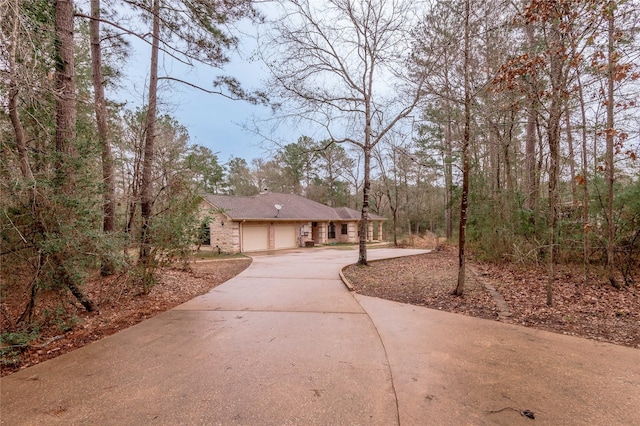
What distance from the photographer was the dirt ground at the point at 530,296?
3848 mm

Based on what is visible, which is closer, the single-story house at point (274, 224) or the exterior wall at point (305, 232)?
the single-story house at point (274, 224)

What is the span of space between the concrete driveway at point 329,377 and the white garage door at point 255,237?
1195 cm

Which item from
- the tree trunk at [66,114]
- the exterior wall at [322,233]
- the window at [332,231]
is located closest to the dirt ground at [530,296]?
the tree trunk at [66,114]

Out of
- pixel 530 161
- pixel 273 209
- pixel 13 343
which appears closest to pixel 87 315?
pixel 13 343

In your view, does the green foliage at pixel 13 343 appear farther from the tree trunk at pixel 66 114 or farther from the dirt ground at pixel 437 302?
the tree trunk at pixel 66 114

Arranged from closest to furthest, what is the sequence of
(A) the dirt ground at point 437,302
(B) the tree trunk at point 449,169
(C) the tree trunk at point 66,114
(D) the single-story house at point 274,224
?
(A) the dirt ground at point 437,302 < (C) the tree trunk at point 66,114 < (B) the tree trunk at point 449,169 < (D) the single-story house at point 274,224

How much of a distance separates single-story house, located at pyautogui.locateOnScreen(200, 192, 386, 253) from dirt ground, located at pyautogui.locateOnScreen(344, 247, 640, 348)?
865 cm

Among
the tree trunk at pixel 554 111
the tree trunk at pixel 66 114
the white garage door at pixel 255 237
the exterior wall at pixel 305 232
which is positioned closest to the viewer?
the tree trunk at pixel 66 114

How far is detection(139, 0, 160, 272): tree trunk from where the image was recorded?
17.3 ft

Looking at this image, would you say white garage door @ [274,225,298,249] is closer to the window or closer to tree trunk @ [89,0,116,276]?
the window

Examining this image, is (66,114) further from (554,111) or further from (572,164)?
(572,164)

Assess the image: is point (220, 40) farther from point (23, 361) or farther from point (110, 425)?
point (110, 425)

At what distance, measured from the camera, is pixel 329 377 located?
8.38 ft

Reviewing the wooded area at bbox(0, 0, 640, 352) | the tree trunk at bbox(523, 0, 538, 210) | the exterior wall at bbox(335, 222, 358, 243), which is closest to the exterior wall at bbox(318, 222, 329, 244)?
the exterior wall at bbox(335, 222, 358, 243)
